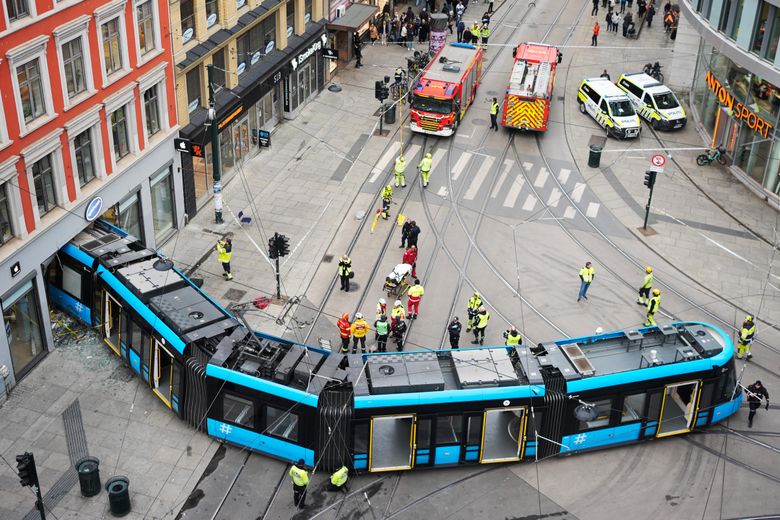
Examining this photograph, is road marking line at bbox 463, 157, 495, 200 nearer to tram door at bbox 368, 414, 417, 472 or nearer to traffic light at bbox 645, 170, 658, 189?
traffic light at bbox 645, 170, 658, 189

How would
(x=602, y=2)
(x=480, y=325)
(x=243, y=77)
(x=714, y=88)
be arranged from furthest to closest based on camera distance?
(x=602, y=2), (x=714, y=88), (x=243, y=77), (x=480, y=325)

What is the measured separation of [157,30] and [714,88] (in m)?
27.5

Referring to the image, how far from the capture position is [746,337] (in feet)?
106

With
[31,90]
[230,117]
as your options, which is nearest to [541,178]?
[230,117]

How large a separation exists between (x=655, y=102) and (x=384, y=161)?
15.4 meters

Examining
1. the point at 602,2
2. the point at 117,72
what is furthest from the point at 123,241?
the point at 602,2

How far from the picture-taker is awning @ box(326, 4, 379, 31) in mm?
53688

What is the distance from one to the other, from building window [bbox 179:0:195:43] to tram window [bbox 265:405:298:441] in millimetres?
17850

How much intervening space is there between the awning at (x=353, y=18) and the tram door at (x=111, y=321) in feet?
89.3

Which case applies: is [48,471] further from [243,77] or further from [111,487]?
[243,77]

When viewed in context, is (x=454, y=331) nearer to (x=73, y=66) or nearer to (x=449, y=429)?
(x=449, y=429)

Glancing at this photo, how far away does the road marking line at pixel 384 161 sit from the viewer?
45269 mm

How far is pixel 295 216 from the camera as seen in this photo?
41.3 meters

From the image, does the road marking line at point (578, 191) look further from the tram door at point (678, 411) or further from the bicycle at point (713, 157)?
the tram door at point (678, 411)
